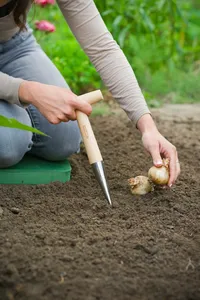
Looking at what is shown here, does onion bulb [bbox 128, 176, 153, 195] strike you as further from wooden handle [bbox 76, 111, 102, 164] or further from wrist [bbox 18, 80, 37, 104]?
wrist [bbox 18, 80, 37, 104]

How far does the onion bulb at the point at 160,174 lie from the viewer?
1.99 metres

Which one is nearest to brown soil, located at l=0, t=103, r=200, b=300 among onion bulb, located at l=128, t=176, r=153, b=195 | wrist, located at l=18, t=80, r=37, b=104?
onion bulb, located at l=128, t=176, r=153, b=195

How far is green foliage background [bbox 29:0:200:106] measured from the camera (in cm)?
367

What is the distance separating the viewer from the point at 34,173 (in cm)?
223

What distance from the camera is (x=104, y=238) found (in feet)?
5.86

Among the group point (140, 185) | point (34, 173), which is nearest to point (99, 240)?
point (140, 185)

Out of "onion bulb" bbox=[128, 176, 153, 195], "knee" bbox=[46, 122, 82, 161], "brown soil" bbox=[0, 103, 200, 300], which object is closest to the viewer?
"brown soil" bbox=[0, 103, 200, 300]

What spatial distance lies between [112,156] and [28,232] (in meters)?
0.90

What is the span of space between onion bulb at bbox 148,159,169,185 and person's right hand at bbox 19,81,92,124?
0.31 meters

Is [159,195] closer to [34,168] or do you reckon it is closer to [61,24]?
[34,168]

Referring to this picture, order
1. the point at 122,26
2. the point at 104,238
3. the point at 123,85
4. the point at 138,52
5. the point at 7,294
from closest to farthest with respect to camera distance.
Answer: the point at 7,294, the point at 104,238, the point at 123,85, the point at 122,26, the point at 138,52

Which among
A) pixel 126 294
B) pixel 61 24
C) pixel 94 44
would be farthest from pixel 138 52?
pixel 126 294

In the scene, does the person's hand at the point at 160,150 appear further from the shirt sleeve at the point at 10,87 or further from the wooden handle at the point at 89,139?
the shirt sleeve at the point at 10,87

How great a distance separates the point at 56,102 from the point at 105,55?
375 millimetres
